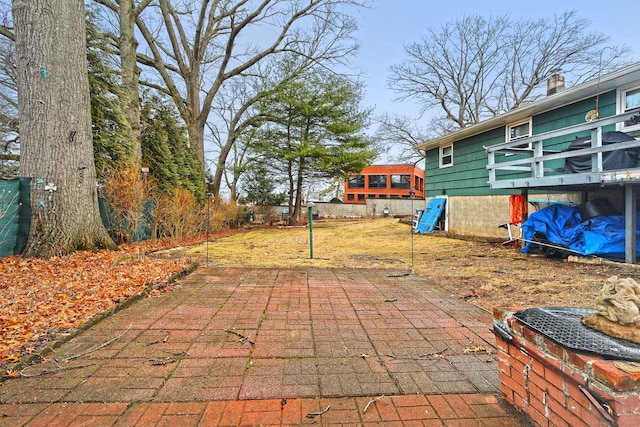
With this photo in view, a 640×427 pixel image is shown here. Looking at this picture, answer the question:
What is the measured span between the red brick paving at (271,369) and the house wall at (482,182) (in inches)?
255

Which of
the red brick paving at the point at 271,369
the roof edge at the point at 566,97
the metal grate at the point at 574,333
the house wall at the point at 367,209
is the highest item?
the roof edge at the point at 566,97

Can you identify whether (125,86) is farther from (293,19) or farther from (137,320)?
(293,19)

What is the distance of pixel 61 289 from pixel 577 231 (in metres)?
8.65

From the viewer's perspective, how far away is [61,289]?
3.57 m

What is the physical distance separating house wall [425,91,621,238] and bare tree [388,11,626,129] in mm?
10292

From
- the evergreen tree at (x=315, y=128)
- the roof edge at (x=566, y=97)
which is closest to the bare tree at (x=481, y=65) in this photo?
the evergreen tree at (x=315, y=128)

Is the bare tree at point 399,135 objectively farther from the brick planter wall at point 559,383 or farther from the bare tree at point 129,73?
the brick planter wall at point 559,383

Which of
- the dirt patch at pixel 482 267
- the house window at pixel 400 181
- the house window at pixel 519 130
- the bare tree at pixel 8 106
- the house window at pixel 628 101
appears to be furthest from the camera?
the house window at pixel 400 181

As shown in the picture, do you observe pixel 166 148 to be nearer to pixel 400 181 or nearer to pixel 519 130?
pixel 519 130

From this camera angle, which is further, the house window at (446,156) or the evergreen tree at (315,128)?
the evergreen tree at (315,128)

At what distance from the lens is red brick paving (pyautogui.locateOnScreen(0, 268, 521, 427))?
1.64 m

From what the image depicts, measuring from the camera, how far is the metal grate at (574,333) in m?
1.22

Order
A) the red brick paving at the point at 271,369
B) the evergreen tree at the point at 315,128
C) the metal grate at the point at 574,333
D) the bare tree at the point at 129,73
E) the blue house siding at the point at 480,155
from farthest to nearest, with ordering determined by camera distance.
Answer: the evergreen tree at the point at 315,128 < the bare tree at the point at 129,73 < the blue house siding at the point at 480,155 < the red brick paving at the point at 271,369 < the metal grate at the point at 574,333

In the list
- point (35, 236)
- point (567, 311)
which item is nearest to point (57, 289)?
point (35, 236)
